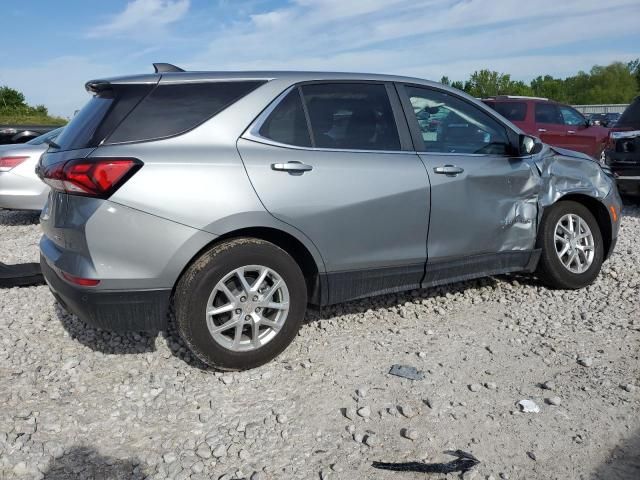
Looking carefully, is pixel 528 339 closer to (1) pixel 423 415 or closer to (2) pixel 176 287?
(1) pixel 423 415

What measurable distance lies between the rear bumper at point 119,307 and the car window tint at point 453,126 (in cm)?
214

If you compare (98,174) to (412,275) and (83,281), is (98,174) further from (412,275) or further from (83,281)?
(412,275)

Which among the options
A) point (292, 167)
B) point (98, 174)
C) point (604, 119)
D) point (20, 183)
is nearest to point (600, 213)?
point (292, 167)

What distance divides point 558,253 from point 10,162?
7.04m

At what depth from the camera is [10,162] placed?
8.14 m

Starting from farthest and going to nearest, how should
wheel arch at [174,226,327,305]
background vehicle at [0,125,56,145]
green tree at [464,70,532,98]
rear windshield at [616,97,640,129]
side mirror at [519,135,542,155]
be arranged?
green tree at [464,70,532,98], background vehicle at [0,125,56,145], rear windshield at [616,97,640,129], side mirror at [519,135,542,155], wheel arch at [174,226,327,305]

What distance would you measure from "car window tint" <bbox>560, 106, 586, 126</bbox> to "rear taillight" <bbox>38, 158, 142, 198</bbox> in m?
12.5

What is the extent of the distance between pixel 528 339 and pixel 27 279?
13.9 feet

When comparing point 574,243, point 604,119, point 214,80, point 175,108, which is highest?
point 604,119

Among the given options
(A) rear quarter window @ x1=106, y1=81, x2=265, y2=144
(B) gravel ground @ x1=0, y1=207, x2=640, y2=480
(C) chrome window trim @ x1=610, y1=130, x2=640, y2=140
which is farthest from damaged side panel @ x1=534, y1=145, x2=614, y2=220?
(C) chrome window trim @ x1=610, y1=130, x2=640, y2=140

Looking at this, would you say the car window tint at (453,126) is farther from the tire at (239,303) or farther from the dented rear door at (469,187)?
the tire at (239,303)

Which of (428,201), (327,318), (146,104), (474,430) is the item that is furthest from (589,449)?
(146,104)

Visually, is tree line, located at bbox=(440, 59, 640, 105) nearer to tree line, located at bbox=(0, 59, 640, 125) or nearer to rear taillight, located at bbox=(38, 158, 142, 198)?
tree line, located at bbox=(0, 59, 640, 125)

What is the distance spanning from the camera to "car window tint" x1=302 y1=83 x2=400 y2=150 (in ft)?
12.7
